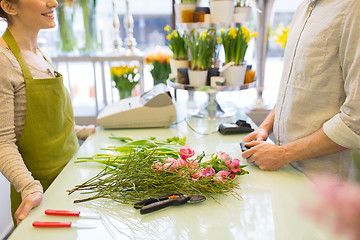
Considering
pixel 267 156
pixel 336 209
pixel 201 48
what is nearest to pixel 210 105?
pixel 201 48

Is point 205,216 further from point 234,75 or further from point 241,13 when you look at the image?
point 241,13

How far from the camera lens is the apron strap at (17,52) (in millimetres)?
1214

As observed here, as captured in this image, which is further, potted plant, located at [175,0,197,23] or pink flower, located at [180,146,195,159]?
potted plant, located at [175,0,197,23]

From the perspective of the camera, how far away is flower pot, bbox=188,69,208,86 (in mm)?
1907

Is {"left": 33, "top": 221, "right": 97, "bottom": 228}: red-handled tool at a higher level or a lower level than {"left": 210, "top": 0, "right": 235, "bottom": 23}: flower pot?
lower

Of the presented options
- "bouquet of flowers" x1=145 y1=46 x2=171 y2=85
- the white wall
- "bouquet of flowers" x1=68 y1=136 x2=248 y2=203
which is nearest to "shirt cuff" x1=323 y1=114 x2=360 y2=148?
"bouquet of flowers" x1=68 y1=136 x2=248 y2=203

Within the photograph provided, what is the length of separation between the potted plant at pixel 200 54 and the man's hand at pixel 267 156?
2.41 ft

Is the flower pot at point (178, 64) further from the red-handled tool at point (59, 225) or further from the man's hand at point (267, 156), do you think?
the red-handled tool at point (59, 225)

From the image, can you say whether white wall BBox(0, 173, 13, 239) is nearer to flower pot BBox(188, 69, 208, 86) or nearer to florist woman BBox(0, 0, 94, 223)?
florist woman BBox(0, 0, 94, 223)

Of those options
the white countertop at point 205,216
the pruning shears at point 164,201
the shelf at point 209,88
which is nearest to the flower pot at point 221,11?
the shelf at point 209,88

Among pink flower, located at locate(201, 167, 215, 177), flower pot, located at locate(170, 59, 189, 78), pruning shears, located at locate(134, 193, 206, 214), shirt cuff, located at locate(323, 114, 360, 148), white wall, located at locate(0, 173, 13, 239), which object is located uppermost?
flower pot, located at locate(170, 59, 189, 78)

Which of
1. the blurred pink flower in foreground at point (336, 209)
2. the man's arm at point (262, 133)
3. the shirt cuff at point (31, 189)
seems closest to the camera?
the blurred pink flower in foreground at point (336, 209)

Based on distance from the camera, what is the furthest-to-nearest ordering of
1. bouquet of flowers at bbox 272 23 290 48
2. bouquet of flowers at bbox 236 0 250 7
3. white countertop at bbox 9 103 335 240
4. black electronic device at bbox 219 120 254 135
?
bouquet of flowers at bbox 272 23 290 48 → bouquet of flowers at bbox 236 0 250 7 → black electronic device at bbox 219 120 254 135 → white countertop at bbox 9 103 335 240

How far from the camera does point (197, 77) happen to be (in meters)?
1.92
